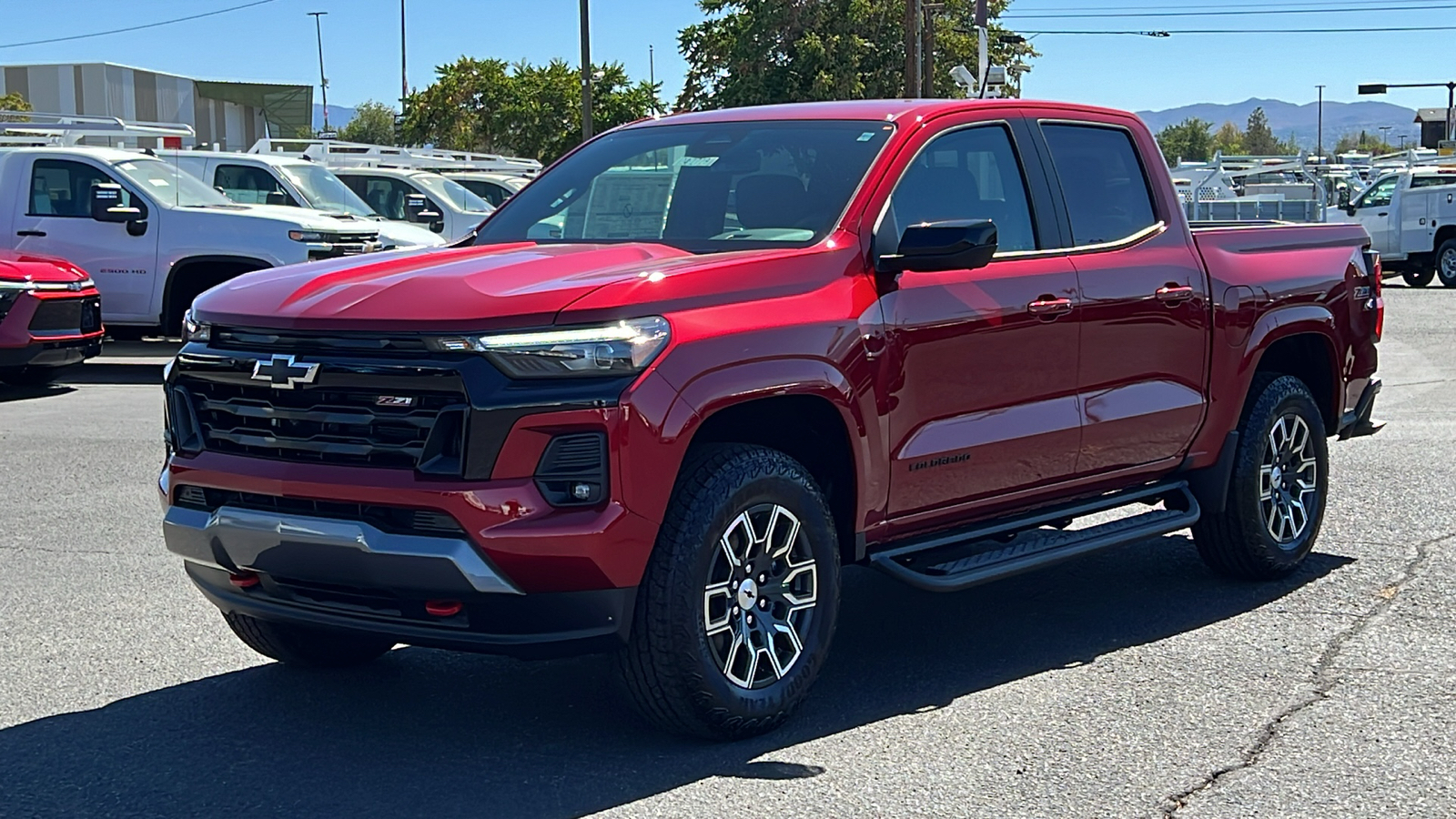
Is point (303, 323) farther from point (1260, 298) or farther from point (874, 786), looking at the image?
point (1260, 298)

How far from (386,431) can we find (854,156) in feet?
6.37

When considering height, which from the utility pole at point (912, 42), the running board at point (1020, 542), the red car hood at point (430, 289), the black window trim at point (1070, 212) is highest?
the utility pole at point (912, 42)

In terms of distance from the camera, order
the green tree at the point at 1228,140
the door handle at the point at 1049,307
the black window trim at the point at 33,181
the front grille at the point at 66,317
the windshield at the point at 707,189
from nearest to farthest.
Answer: the windshield at the point at 707,189 < the door handle at the point at 1049,307 < the front grille at the point at 66,317 < the black window trim at the point at 33,181 < the green tree at the point at 1228,140

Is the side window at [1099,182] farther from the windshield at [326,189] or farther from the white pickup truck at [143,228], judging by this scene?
the windshield at [326,189]

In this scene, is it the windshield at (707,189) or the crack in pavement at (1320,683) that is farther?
the windshield at (707,189)

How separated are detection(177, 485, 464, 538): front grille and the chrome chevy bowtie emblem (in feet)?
1.03

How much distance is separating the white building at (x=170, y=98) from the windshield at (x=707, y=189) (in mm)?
69072

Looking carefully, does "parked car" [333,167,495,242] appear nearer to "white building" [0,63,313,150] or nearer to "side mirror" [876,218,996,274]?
"side mirror" [876,218,996,274]

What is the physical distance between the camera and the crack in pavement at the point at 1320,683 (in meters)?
4.58

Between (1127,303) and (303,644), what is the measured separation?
3150 millimetres

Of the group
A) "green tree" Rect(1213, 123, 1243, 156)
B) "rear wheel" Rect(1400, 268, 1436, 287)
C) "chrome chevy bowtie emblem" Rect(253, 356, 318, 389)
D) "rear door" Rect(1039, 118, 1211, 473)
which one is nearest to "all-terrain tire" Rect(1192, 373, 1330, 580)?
"rear door" Rect(1039, 118, 1211, 473)

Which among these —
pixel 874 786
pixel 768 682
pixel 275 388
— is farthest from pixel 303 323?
pixel 874 786

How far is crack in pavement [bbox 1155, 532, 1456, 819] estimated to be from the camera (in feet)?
15.0

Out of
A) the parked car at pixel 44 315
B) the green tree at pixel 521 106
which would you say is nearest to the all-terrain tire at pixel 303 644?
the parked car at pixel 44 315
